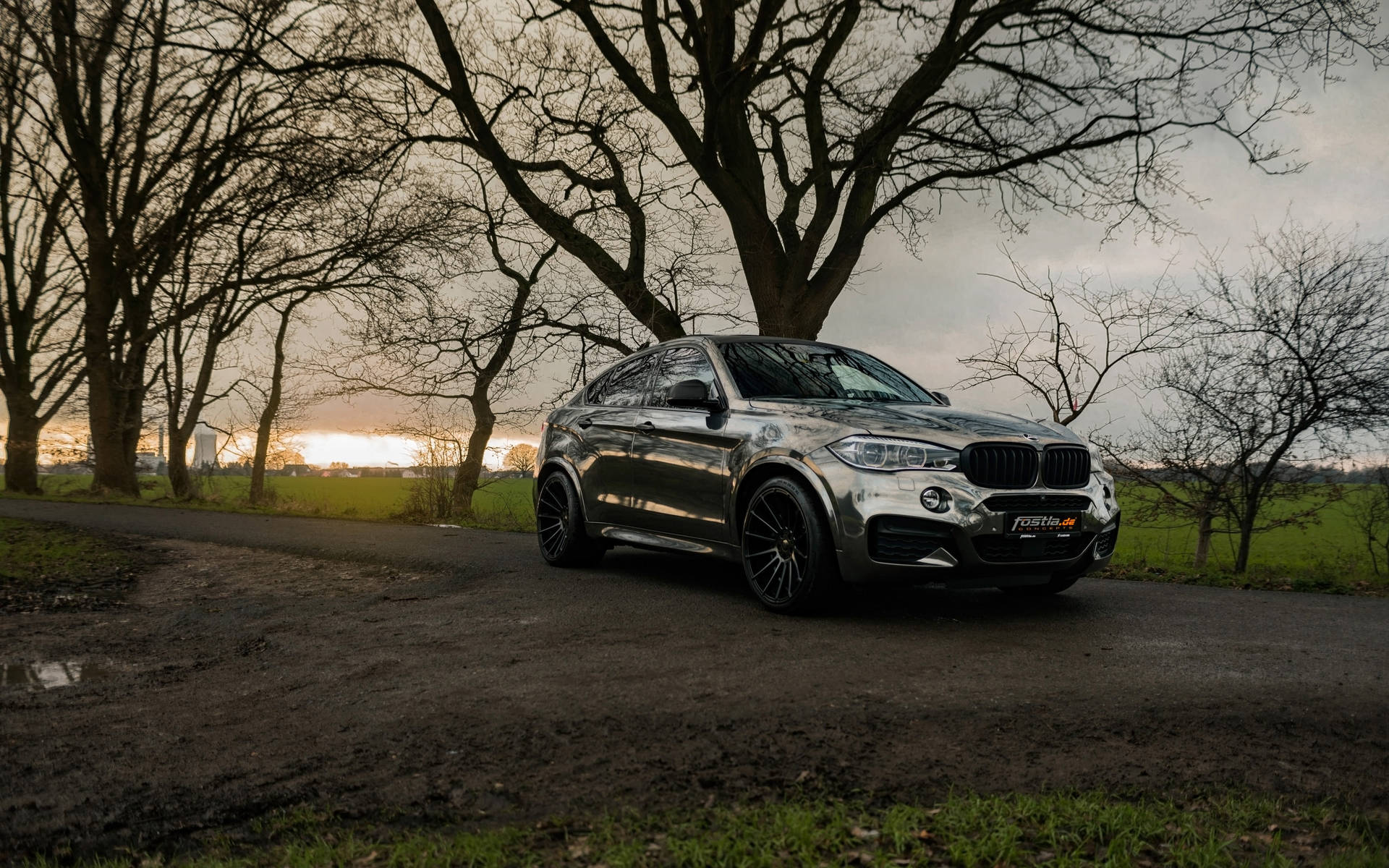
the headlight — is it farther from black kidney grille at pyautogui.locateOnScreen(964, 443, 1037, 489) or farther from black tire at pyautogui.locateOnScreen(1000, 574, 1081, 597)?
black tire at pyautogui.locateOnScreen(1000, 574, 1081, 597)

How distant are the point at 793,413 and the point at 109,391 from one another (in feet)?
75.5

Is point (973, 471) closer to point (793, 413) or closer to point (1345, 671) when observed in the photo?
point (793, 413)

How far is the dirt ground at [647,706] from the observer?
3623mm

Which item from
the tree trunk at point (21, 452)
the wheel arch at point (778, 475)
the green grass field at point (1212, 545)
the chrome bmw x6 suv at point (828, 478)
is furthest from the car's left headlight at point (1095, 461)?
the tree trunk at point (21, 452)

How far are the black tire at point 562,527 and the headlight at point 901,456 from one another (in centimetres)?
333

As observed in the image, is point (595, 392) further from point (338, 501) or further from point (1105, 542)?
point (338, 501)

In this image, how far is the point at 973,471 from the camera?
6.11 metres

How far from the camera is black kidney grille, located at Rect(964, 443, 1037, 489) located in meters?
6.11

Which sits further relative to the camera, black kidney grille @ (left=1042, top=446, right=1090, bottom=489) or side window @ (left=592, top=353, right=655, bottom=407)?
side window @ (left=592, top=353, right=655, bottom=407)

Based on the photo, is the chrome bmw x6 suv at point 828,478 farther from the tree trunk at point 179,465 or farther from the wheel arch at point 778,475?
the tree trunk at point 179,465

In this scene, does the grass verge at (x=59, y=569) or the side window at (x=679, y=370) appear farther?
the grass verge at (x=59, y=569)

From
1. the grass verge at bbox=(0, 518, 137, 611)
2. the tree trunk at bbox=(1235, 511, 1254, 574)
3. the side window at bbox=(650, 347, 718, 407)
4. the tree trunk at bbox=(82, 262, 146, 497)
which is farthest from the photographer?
the tree trunk at bbox=(82, 262, 146, 497)

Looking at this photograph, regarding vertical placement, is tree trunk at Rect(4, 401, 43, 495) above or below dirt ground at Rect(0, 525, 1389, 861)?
above

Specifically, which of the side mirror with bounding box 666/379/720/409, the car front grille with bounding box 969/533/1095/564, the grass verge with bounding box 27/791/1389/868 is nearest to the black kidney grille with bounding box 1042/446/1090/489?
the car front grille with bounding box 969/533/1095/564
